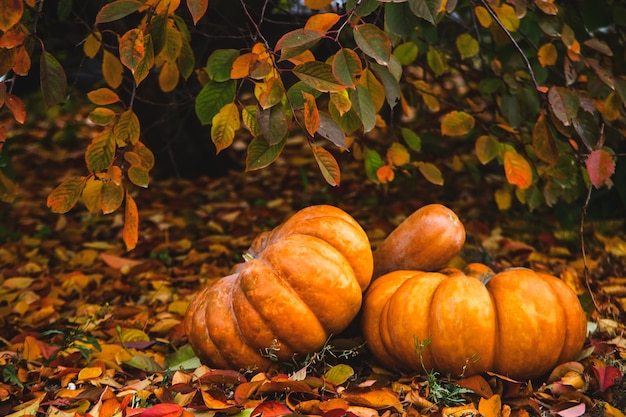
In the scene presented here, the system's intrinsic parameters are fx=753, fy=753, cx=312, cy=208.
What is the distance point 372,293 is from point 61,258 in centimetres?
178

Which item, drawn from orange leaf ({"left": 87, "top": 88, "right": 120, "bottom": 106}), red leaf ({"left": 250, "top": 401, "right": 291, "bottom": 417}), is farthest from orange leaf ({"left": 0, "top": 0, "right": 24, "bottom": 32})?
red leaf ({"left": 250, "top": 401, "right": 291, "bottom": 417})

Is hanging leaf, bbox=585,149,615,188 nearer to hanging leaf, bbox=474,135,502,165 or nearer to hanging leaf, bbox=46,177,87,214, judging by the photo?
hanging leaf, bbox=474,135,502,165

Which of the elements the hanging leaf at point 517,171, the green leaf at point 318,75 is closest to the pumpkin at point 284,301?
the green leaf at point 318,75

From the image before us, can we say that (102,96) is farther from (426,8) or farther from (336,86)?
(426,8)

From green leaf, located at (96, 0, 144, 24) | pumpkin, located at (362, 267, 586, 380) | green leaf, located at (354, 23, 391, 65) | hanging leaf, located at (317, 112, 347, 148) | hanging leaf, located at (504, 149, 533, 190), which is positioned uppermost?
green leaf, located at (96, 0, 144, 24)

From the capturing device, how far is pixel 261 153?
191 cm

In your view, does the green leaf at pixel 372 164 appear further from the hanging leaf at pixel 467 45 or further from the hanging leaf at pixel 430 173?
the hanging leaf at pixel 467 45

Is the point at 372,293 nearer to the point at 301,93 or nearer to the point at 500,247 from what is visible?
the point at 301,93

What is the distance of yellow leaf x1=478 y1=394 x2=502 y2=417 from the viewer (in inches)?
74.2

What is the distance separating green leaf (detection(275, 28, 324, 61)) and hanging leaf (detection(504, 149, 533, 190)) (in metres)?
1.06

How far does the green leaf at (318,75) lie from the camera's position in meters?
1.75

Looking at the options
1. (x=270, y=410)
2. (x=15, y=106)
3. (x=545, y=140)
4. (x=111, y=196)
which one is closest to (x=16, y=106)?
(x=15, y=106)

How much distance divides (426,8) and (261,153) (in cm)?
54

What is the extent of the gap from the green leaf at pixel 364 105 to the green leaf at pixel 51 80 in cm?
78
